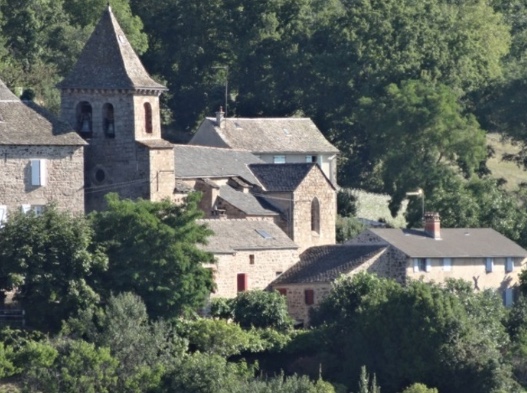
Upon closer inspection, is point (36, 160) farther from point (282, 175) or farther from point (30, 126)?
point (282, 175)

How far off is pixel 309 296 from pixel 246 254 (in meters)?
2.64

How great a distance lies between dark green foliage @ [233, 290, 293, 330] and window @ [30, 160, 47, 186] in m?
7.95

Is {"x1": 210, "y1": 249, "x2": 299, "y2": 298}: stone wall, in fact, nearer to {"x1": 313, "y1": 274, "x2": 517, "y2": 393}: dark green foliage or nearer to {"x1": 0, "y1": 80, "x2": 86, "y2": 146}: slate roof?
{"x1": 313, "y1": 274, "x2": 517, "y2": 393}: dark green foliage

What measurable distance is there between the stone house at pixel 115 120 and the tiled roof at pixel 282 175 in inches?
200

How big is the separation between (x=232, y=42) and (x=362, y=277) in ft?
103

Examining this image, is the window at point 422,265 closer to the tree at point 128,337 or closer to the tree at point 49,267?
the tree at point 128,337

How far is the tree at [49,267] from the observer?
6894cm

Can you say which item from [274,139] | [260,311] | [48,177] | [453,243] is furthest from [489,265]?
[48,177]

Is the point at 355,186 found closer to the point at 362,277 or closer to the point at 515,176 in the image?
the point at 515,176

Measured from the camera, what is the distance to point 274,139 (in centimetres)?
9400

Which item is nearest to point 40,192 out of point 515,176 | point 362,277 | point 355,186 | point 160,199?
point 160,199

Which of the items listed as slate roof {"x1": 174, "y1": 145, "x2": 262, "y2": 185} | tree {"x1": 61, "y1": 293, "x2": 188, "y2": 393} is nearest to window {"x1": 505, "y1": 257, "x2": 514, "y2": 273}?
slate roof {"x1": 174, "y1": 145, "x2": 262, "y2": 185}

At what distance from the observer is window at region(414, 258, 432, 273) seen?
3115 inches

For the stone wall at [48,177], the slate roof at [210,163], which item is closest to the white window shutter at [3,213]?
the stone wall at [48,177]
